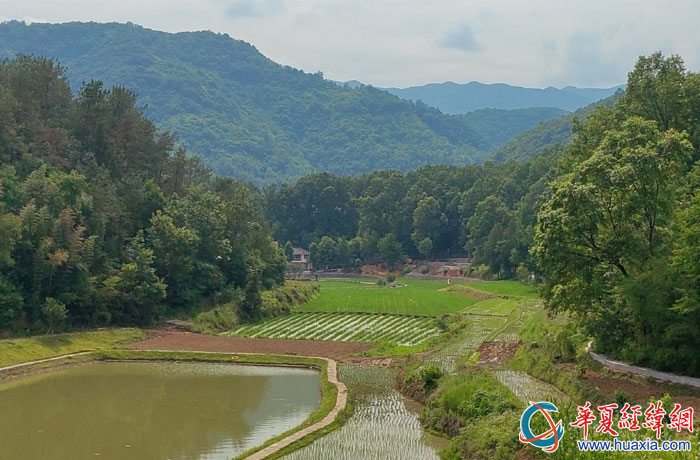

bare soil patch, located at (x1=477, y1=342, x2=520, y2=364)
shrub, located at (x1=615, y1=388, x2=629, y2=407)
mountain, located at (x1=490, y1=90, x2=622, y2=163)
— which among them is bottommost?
bare soil patch, located at (x1=477, y1=342, x2=520, y2=364)

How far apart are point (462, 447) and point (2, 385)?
17811 mm

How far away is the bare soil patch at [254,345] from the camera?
33438mm

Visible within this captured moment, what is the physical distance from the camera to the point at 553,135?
523 feet

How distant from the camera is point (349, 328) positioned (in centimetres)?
4138

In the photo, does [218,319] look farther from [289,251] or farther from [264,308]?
[289,251]

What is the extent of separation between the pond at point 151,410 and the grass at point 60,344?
2.12 m

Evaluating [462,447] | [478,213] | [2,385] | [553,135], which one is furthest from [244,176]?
[462,447]

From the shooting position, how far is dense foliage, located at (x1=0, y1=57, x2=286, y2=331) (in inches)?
1380

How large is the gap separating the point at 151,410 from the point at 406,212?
73.4 metres

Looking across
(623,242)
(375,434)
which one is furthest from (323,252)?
(375,434)

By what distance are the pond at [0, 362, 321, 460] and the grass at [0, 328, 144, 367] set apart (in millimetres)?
2119

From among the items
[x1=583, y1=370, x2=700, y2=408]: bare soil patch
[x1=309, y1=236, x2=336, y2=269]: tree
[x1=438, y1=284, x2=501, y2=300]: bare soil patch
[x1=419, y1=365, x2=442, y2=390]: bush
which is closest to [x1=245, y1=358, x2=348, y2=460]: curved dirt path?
[x1=419, y1=365, x2=442, y2=390]: bush

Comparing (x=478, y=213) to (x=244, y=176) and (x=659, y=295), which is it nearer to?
(x=659, y=295)
